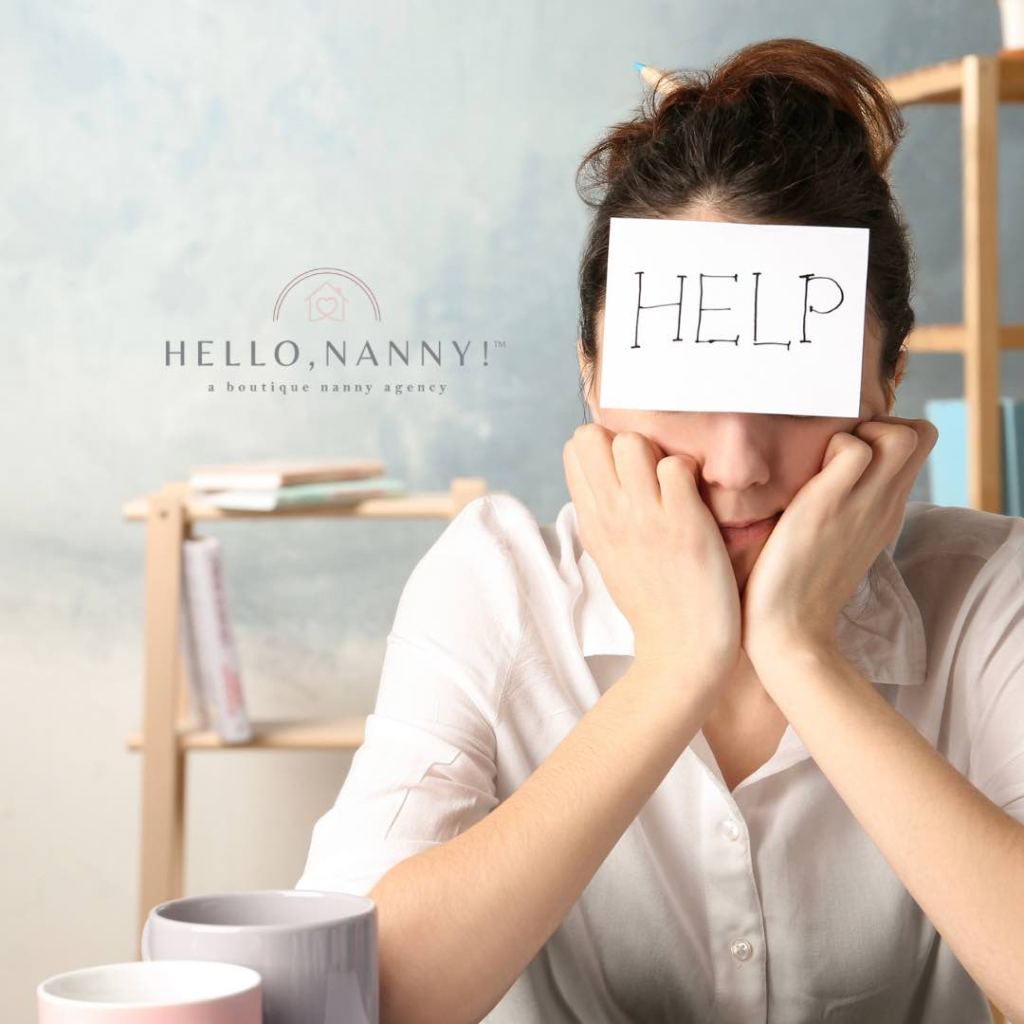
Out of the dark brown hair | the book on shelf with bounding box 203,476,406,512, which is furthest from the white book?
the dark brown hair

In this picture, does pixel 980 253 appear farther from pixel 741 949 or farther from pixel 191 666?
pixel 191 666

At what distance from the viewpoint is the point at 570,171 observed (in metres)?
2.63

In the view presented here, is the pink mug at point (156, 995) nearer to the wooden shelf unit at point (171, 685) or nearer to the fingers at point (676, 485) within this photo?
the fingers at point (676, 485)

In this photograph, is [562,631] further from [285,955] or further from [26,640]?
[26,640]

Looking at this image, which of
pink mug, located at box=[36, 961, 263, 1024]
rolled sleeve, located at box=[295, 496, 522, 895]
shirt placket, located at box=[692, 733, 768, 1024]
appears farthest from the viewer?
shirt placket, located at box=[692, 733, 768, 1024]

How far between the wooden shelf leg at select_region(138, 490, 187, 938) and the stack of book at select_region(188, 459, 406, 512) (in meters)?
0.07

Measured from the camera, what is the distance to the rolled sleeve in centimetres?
88

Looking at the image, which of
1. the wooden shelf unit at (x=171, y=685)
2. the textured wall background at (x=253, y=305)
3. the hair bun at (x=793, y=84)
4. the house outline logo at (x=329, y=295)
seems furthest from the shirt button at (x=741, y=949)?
the house outline logo at (x=329, y=295)

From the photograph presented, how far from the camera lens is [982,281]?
2006mm

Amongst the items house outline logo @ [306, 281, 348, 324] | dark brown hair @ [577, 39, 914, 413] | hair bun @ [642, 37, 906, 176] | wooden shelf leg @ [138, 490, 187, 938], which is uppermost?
house outline logo @ [306, 281, 348, 324]

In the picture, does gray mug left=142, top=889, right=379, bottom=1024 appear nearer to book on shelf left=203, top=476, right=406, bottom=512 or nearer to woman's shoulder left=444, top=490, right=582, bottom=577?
woman's shoulder left=444, top=490, right=582, bottom=577

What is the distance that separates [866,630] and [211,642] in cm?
146

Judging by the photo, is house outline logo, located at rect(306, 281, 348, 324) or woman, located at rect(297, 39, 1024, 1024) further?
house outline logo, located at rect(306, 281, 348, 324)

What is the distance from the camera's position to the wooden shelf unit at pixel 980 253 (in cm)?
197
